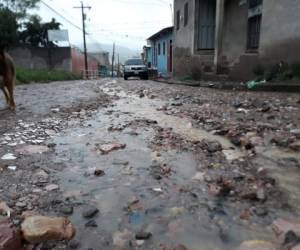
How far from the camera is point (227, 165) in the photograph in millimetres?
3516

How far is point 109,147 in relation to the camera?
418 cm

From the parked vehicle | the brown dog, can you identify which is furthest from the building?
the brown dog

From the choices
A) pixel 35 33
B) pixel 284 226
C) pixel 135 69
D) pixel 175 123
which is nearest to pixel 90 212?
pixel 284 226

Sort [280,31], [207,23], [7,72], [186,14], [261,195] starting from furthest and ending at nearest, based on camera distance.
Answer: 1. [186,14]
2. [207,23]
3. [280,31]
4. [7,72]
5. [261,195]

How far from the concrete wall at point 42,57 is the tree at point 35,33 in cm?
73

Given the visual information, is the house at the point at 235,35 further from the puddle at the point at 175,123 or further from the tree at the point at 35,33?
the tree at the point at 35,33

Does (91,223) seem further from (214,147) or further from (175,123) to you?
(175,123)

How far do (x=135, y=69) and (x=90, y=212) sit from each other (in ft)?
65.0

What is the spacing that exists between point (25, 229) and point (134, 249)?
73 centimetres

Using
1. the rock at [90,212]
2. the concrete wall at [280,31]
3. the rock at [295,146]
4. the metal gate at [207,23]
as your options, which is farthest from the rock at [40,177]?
the metal gate at [207,23]

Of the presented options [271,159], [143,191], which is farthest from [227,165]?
[143,191]

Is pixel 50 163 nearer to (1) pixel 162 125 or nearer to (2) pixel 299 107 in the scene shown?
(1) pixel 162 125


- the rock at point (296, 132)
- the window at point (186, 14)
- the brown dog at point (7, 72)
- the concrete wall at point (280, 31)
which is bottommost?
the rock at point (296, 132)

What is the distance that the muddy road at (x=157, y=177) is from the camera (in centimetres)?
232
